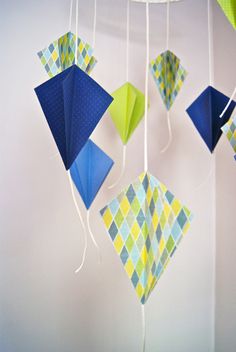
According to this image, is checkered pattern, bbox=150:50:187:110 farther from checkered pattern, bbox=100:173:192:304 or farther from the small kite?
checkered pattern, bbox=100:173:192:304

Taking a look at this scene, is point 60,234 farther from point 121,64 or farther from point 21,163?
point 121,64

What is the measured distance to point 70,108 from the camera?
0.49 m

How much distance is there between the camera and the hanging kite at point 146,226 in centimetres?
48

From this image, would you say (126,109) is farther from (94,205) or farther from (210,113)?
(94,205)

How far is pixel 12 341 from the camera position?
0.93 metres

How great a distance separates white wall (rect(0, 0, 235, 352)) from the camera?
941mm

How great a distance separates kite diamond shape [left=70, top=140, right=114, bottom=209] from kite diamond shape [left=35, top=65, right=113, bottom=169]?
154mm

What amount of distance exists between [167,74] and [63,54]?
1.00 feet

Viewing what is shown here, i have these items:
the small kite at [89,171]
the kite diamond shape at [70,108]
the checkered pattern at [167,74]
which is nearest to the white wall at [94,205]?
the checkered pattern at [167,74]

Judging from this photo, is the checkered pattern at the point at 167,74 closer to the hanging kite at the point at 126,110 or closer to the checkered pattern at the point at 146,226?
the hanging kite at the point at 126,110

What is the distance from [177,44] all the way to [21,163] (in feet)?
2.43

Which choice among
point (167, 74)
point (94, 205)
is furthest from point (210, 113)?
point (94, 205)

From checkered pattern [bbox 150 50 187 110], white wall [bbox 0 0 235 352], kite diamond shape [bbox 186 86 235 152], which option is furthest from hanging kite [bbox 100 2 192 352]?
white wall [bbox 0 0 235 352]

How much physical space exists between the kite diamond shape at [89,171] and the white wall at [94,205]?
35 centimetres
